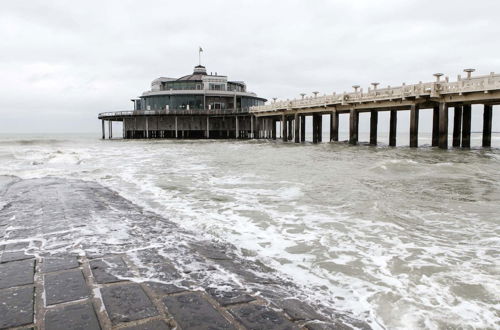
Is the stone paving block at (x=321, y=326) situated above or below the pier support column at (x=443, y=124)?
below

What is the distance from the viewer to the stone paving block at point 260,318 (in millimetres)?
3095

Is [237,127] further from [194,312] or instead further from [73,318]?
[73,318]

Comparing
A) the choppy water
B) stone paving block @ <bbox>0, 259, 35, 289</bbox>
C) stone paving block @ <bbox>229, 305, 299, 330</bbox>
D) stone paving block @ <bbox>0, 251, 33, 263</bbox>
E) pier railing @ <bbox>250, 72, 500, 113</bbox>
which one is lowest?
the choppy water

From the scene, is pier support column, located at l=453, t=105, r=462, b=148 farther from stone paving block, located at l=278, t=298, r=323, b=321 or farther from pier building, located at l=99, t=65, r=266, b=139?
stone paving block, located at l=278, t=298, r=323, b=321

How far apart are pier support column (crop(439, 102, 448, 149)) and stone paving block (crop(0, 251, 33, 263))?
2858cm

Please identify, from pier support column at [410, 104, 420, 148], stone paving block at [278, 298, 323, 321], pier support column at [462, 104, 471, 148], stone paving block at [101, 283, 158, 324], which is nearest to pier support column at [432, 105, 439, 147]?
pier support column at [410, 104, 420, 148]

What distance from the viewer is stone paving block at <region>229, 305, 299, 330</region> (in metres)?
3.09

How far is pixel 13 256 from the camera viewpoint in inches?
183

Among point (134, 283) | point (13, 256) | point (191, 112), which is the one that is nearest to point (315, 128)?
point (191, 112)

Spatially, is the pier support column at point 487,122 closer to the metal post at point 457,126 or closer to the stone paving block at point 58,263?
the metal post at point 457,126

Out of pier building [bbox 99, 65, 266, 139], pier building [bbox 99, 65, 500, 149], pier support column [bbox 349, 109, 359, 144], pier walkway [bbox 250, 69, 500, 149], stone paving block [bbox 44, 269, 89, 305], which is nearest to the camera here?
stone paving block [bbox 44, 269, 89, 305]

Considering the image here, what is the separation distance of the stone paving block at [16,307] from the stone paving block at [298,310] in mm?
2191

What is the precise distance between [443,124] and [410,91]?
349 cm

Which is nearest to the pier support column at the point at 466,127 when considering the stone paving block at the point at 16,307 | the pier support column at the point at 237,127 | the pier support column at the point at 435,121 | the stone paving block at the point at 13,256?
the pier support column at the point at 435,121
